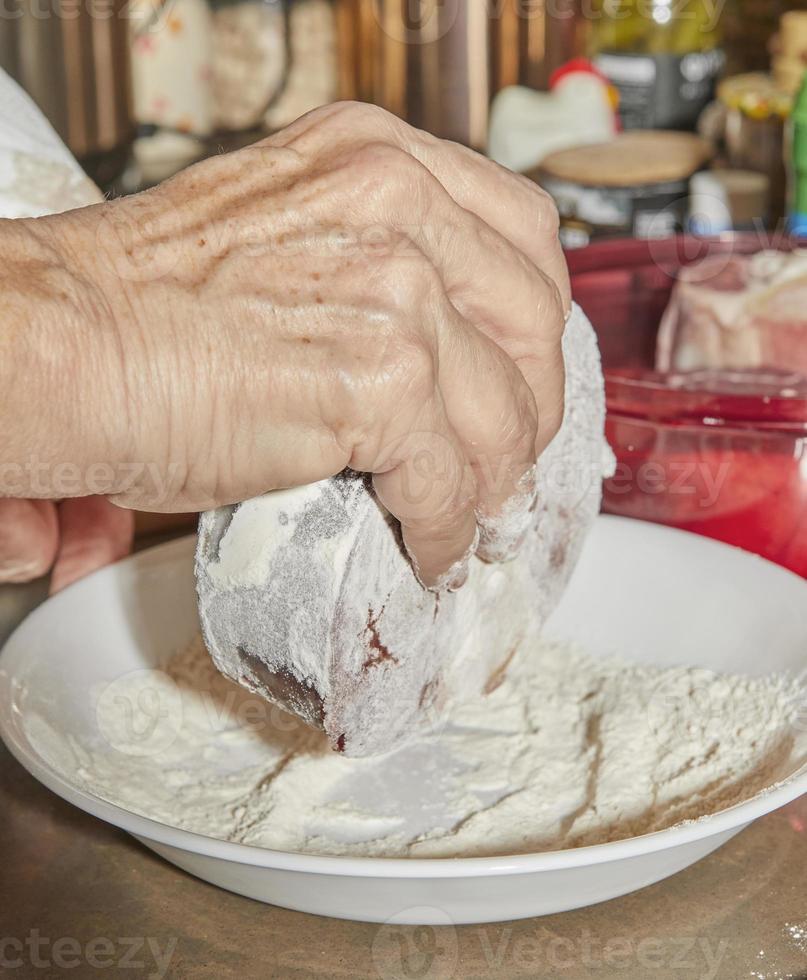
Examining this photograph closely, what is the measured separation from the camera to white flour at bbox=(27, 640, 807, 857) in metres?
0.68

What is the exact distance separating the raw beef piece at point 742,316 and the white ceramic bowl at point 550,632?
0.17 metres

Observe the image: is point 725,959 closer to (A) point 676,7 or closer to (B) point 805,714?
(B) point 805,714

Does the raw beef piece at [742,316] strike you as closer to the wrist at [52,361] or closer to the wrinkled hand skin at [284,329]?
the wrinkled hand skin at [284,329]

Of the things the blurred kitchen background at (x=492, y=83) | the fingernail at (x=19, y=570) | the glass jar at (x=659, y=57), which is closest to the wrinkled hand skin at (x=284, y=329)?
the fingernail at (x=19, y=570)

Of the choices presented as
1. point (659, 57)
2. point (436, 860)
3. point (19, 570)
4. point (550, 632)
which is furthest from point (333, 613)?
point (659, 57)

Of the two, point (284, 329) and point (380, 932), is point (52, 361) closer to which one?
point (284, 329)

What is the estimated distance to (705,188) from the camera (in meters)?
1.43

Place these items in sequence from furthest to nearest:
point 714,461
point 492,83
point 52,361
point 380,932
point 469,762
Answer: point 492,83
point 714,461
point 469,762
point 380,932
point 52,361

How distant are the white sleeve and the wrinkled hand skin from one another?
294 millimetres

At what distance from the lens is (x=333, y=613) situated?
591mm

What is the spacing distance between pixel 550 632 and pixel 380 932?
327 mm

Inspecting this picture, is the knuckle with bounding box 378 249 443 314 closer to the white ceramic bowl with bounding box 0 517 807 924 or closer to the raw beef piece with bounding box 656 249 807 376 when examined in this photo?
the white ceramic bowl with bounding box 0 517 807 924

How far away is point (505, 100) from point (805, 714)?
3.30ft

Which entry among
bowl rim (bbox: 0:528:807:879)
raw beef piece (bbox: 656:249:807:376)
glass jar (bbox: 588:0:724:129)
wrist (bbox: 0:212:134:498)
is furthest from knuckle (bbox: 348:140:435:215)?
glass jar (bbox: 588:0:724:129)
